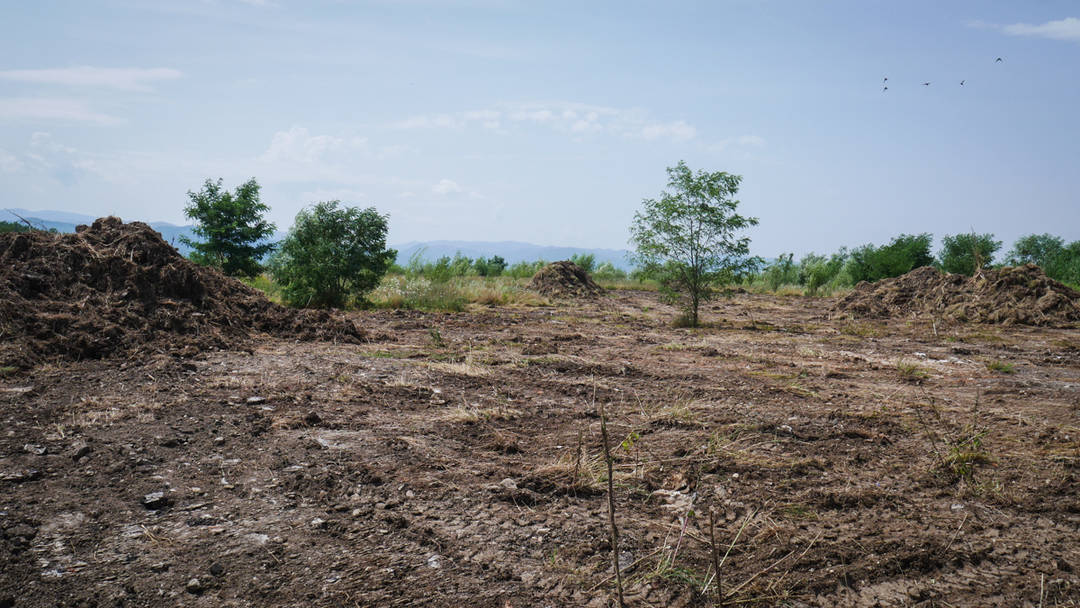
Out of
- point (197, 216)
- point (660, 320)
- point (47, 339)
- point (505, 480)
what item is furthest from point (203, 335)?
point (660, 320)

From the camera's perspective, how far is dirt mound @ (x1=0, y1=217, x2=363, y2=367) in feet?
20.6

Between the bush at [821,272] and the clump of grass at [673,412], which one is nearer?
the clump of grass at [673,412]

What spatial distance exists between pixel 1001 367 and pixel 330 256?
1106 cm

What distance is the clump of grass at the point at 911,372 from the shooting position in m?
6.60

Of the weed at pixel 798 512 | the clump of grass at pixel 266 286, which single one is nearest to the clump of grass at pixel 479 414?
the weed at pixel 798 512

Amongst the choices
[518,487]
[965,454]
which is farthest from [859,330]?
[518,487]

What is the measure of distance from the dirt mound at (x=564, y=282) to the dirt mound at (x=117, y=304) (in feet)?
34.3

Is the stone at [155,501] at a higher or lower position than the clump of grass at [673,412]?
lower

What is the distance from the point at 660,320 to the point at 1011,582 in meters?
10.6

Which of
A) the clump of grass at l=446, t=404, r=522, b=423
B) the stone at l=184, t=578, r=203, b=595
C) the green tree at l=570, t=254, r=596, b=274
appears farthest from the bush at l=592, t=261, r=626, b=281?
the stone at l=184, t=578, r=203, b=595

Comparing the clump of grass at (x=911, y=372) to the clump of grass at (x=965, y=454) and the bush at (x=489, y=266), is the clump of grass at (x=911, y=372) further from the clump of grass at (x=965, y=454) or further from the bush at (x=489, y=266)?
the bush at (x=489, y=266)

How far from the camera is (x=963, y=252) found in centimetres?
2044

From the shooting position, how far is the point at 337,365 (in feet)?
21.8

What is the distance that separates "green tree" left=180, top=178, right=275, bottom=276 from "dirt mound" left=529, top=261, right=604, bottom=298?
8213 mm
